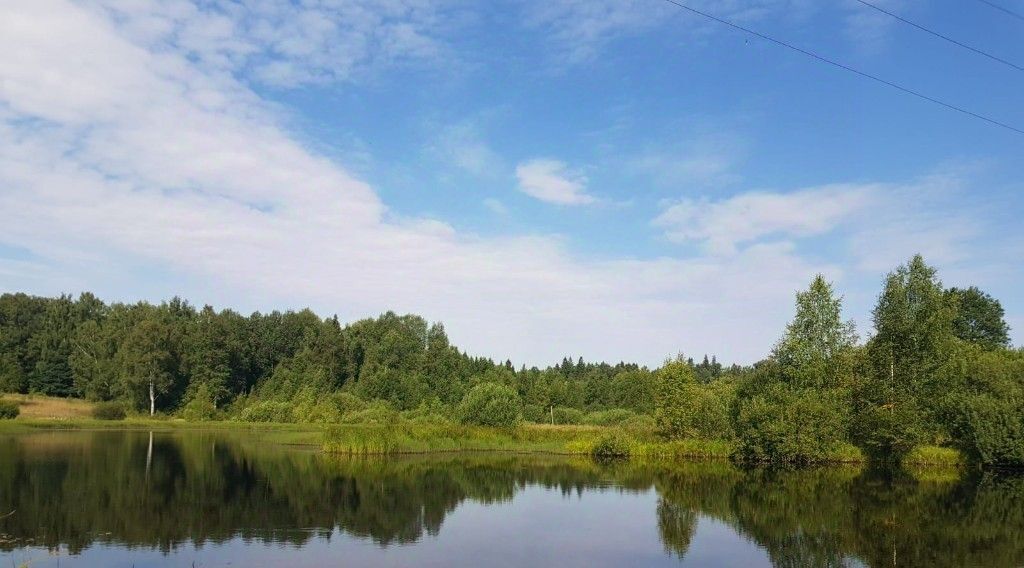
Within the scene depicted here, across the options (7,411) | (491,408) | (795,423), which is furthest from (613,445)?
(7,411)

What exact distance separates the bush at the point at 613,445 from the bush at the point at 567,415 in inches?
1446

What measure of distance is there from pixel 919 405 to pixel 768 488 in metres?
15.8

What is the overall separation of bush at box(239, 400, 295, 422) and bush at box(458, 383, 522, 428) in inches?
1097

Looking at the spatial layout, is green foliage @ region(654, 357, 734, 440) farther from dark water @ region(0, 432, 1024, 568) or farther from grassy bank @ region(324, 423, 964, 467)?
dark water @ region(0, 432, 1024, 568)

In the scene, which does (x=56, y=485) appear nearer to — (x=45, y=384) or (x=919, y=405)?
(x=919, y=405)

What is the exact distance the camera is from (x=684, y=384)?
4966 cm

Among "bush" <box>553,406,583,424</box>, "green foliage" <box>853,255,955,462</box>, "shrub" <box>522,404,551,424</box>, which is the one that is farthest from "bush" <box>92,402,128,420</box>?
"green foliage" <box>853,255,955,462</box>

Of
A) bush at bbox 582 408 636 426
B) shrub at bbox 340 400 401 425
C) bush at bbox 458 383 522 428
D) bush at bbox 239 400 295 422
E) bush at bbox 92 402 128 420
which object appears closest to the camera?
bush at bbox 458 383 522 428

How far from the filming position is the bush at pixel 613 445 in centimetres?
5028

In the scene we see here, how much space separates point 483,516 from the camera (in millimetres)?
24734

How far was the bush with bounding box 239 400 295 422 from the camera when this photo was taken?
80.1m

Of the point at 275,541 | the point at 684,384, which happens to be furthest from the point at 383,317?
the point at 275,541

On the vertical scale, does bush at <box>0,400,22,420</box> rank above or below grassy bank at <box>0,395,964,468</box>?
above

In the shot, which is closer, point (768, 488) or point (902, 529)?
point (902, 529)
